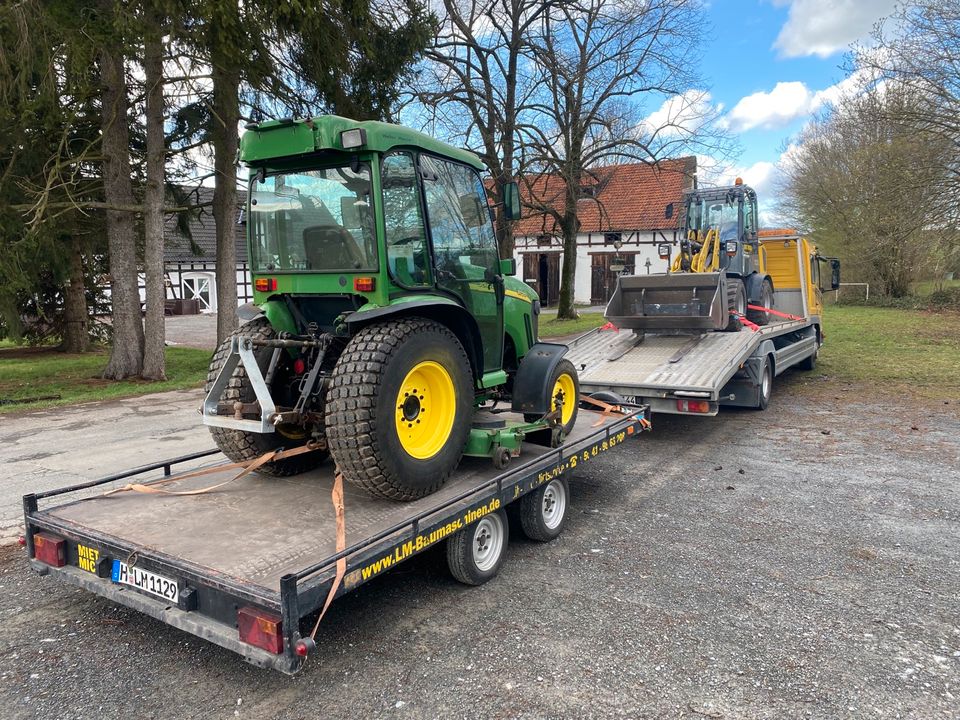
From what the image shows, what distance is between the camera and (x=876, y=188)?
1834 cm

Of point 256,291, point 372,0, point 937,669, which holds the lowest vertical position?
point 937,669

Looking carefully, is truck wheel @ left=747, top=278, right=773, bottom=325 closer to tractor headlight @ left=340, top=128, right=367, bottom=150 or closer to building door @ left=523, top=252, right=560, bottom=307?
tractor headlight @ left=340, top=128, right=367, bottom=150

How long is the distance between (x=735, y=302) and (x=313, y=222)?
24.3ft

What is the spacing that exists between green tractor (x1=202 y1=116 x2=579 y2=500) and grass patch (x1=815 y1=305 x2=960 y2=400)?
889cm

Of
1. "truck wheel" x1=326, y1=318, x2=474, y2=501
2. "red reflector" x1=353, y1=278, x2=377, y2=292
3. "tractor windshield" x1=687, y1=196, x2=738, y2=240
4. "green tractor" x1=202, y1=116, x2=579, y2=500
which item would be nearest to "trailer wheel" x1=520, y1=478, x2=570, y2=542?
"green tractor" x1=202, y1=116, x2=579, y2=500

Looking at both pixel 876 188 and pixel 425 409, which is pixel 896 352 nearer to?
pixel 876 188

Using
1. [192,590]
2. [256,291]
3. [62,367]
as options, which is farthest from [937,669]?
[62,367]

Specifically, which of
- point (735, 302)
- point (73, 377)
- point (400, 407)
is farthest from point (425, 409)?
point (73, 377)

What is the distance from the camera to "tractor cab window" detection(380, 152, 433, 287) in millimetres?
3875

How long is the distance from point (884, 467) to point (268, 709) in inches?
243

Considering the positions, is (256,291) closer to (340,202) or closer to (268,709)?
(340,202)

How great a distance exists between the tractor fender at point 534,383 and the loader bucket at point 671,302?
438 centimetres

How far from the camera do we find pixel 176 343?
64.8 feet

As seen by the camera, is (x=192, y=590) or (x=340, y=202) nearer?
(x=192, y=590)
